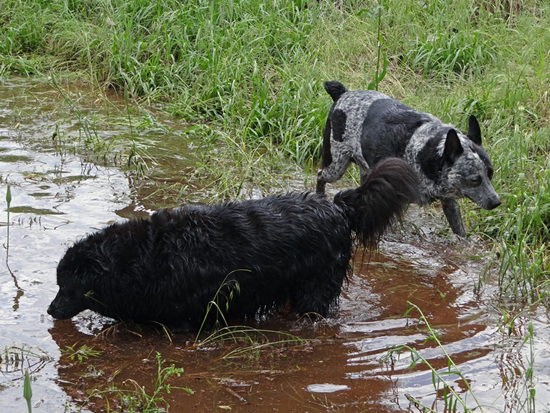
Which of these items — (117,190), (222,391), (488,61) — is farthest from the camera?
(488,61)

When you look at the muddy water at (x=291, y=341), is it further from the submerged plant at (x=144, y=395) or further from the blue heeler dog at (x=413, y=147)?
the blue heeler dog at (x=413, y=147)

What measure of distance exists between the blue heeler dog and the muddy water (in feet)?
1.46

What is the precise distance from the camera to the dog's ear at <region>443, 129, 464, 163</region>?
6.08 meters

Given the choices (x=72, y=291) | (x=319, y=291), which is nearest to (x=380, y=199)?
(x=319, y=291)

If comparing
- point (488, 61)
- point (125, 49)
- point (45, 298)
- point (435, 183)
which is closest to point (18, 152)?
point (125, 49)

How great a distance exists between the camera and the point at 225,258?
16.0 ft

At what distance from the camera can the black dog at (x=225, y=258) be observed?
15.9 feet

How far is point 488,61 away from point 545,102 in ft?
4.18

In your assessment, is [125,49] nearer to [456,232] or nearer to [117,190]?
[117,190]

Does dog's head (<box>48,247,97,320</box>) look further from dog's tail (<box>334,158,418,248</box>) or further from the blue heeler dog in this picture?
the blue heeler dog

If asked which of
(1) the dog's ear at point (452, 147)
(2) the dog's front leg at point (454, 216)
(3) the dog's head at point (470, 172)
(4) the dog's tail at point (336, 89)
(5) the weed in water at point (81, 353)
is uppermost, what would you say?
(4) the dog's tail at point (336, 89)

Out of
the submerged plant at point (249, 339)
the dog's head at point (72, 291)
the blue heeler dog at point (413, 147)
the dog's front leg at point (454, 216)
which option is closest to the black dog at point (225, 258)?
the dog's head at point (72, 291)

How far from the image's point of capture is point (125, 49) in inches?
377

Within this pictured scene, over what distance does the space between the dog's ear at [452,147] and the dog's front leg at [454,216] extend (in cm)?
41
